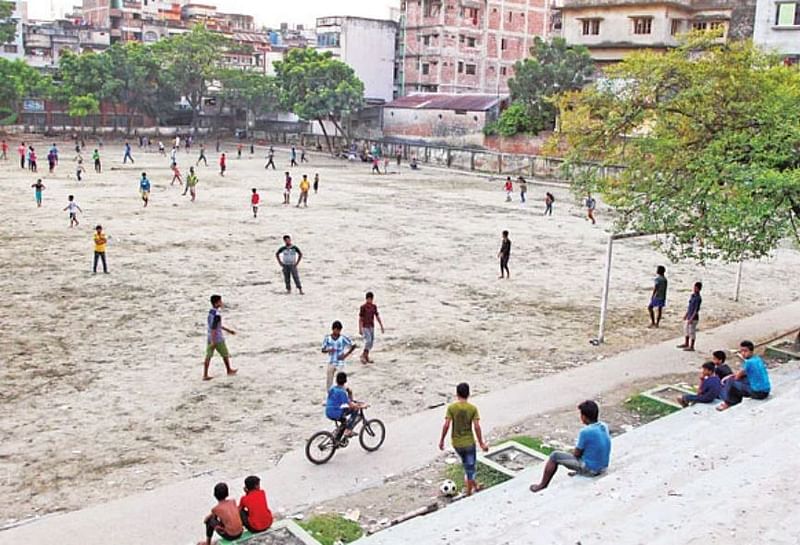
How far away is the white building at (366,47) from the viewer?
7025 cm

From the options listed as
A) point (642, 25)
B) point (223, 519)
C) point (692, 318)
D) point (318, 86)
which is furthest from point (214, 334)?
point (318, 86)

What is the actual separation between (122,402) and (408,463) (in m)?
4.58

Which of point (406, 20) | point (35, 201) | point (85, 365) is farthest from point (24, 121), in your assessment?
point (85, 365)

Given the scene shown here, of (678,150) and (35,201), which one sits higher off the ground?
(678,150)

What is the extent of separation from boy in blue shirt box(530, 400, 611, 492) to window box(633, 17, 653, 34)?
2008 inches

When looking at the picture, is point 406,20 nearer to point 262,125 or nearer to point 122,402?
point 262,125

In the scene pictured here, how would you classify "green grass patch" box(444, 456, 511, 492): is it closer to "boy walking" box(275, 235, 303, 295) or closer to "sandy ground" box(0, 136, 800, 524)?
"sandy ground" box(0, 136, 800, 524)

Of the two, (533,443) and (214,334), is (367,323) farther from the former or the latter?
(533,443)

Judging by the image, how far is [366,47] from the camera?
71.1m

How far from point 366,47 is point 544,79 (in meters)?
24.1

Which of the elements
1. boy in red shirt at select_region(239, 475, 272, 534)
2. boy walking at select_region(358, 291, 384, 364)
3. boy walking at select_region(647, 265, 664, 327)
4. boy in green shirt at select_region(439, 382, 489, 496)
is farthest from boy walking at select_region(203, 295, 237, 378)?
boy walking at select_region(647, 265, 664, 327)

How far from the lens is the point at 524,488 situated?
8.80 meters

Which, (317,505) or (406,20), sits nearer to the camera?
(317,505)

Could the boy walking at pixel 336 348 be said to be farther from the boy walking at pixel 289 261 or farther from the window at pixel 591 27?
the window at pixel 591 27
